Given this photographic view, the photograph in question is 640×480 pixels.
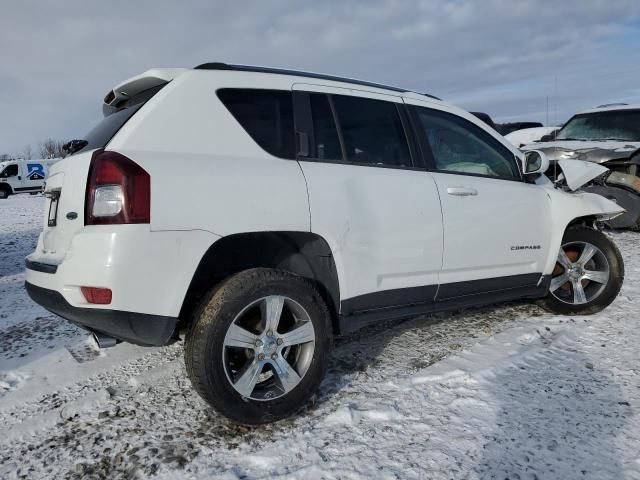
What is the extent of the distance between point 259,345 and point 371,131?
159cm

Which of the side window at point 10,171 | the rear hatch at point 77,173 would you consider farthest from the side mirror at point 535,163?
the side window at point 10,171

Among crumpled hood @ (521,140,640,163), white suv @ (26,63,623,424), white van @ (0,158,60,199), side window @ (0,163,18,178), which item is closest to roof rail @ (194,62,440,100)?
white suv @ (26,63,623,424)

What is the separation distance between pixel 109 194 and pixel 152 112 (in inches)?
19.9

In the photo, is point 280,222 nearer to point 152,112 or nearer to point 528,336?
point 152,112

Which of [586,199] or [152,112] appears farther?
[586,199]

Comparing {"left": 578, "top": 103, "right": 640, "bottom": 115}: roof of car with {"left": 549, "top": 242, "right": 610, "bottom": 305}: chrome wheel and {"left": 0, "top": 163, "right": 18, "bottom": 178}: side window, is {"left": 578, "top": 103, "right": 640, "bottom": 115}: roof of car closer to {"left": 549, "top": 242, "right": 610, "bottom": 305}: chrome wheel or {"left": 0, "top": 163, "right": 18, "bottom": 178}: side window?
{"left": 549, "top": 242, "right": 610, "bottom": 305}: chrome wheel

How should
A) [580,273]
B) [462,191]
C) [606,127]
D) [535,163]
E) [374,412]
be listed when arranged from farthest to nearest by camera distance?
[606,127] → [580,273] → [535,163] → [462,191] → [374,412]

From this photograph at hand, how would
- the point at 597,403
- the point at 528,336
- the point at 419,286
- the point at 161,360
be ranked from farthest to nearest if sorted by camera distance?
1. the point at 528,336
2. the point at 161,360
3. the point at 419,286
4. the point at 597,403

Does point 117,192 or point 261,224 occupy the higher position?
point 117,192

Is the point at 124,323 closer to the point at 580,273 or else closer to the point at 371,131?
the point at 371,131

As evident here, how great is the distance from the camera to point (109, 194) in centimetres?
224

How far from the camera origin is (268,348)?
8.39 ft

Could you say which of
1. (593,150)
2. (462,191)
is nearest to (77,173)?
(462,191)

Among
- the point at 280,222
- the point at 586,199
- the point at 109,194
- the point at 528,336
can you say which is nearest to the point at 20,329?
the point at 109,194
